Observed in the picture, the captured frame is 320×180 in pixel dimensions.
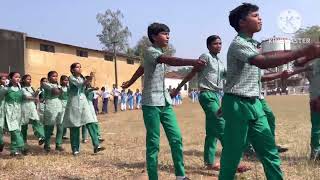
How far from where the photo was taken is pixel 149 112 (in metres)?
5.47

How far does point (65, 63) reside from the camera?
1393 inches

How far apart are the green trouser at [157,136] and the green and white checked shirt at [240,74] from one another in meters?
1.34

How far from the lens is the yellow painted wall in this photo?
31.7 m

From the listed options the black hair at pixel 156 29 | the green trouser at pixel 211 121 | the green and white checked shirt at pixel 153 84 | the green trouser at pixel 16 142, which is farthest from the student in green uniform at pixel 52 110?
the black hair at pixel 156 29

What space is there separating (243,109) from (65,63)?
32.2m

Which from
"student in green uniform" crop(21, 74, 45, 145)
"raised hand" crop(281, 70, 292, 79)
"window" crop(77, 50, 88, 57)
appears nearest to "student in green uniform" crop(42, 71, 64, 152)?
"student in green uniform" crop(21, 74, 45, 145)

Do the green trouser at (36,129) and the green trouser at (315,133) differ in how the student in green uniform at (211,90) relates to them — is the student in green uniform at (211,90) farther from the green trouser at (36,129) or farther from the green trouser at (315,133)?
the green trouser at (36,129)

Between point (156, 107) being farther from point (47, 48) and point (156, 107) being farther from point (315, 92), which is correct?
point (47, 48)

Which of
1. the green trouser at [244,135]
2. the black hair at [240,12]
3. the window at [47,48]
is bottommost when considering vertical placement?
the green trouser at [244,135]

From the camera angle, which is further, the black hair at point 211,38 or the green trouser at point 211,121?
the black hair at point 211,38

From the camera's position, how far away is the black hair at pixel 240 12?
4.15 m

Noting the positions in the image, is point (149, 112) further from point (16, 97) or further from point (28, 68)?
point (28, 68)

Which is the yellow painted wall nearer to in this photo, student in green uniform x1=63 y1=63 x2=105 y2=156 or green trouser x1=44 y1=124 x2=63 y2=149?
green trouser x1=44 y1=124 x2=63 y2=149

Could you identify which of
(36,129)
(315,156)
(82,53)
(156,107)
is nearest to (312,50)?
(156,107)
